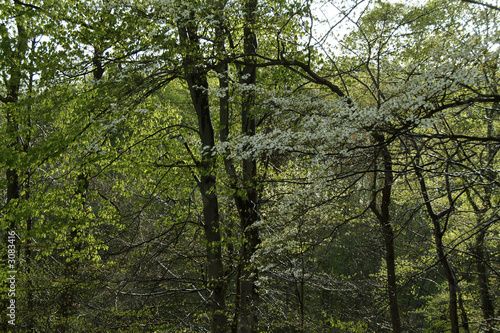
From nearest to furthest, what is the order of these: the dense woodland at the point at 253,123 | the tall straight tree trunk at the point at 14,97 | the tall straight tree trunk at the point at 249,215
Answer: the dense woodland at the point at 253,123, the tall straight tree trunk at the point at 14,97, the tall straight tree trunk at the point at 249,215

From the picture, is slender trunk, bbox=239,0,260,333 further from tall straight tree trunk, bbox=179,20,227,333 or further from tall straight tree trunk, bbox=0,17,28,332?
tall straight tree trunk, bbox=0,17,28,332

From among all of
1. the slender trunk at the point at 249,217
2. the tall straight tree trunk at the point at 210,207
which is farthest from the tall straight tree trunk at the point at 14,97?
the slender trunk at the point at 249,217

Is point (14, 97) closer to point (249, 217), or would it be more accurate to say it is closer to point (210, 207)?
point (210, 207)

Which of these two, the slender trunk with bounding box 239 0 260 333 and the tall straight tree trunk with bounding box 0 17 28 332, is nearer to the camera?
the tall straight tree trunk with bounding box 0 17 28 332

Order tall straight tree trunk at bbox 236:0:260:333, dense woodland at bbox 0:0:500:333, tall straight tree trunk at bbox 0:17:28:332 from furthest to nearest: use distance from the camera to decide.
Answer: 1. tall straight tree trunk at bbox 236:0:260:333
2. tall straight tree trunk at bbox 0:17:28:332
3. dense woodland at bbox 0:0:500:333

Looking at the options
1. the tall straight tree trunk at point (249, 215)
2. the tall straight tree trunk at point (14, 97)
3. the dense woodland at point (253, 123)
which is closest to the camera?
the dense woodland at point (253, 123)

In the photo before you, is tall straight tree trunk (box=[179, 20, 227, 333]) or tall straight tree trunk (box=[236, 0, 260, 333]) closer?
tall straight tree trunk (box=[236, 0, 260, 333])

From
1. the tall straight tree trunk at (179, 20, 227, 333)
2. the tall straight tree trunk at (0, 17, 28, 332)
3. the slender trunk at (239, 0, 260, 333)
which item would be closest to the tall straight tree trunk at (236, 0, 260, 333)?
the slender trunk at (239, 0, 260, 333)

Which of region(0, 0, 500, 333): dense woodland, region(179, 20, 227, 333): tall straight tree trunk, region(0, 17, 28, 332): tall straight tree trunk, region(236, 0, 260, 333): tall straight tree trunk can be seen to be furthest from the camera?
region(179, 20, 227, 333): tall straight tree trunk

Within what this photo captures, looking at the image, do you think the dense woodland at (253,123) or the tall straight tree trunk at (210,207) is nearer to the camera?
the dense woodland at (253,123)

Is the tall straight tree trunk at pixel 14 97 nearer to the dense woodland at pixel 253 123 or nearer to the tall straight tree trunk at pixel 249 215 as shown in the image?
the dense woodland at pixel 253 123

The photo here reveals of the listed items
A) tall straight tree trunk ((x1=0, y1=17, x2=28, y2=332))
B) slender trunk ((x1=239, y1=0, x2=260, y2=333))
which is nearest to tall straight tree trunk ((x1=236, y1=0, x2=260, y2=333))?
slender trunk ((x1=239, y1=0, x2=260, y2=333))

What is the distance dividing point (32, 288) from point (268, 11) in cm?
618

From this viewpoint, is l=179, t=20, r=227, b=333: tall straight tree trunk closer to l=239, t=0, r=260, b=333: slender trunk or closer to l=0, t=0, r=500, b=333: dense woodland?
l=0, t=0, r=500, b=333: dense woodland
